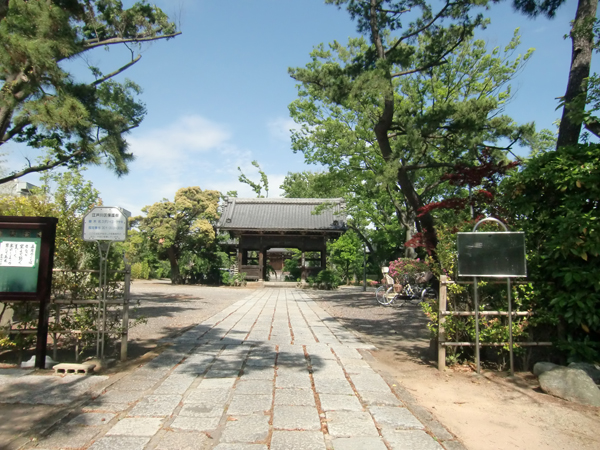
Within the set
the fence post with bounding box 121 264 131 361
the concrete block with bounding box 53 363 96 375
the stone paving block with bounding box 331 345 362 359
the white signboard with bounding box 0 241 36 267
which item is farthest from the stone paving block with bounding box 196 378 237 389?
the white signboard with bounding box 0 241 36 267

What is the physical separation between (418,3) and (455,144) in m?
3.03

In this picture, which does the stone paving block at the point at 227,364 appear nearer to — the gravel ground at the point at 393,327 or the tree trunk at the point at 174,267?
the gravel ground at the point at 393,327

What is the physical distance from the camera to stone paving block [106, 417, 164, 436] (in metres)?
2.85

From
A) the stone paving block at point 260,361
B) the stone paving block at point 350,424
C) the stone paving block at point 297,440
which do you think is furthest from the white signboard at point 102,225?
the stone paving block at point 350,424

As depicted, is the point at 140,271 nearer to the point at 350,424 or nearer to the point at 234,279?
the point at 234,279

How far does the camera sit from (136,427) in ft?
9.69

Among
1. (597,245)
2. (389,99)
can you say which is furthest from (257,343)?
(389,99)

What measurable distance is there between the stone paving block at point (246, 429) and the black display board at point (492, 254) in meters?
2.57

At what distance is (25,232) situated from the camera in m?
4.58

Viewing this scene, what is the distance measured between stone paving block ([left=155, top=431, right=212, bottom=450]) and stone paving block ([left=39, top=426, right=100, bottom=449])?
482 millimetres

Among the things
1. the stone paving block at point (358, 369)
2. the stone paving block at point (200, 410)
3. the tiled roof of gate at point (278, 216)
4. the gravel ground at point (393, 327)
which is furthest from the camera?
the tiled roof of gate at point (278, 216)

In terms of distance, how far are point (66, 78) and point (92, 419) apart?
5981mm

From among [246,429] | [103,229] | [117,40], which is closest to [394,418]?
[246,429]

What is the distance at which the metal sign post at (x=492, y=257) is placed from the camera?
434cm
